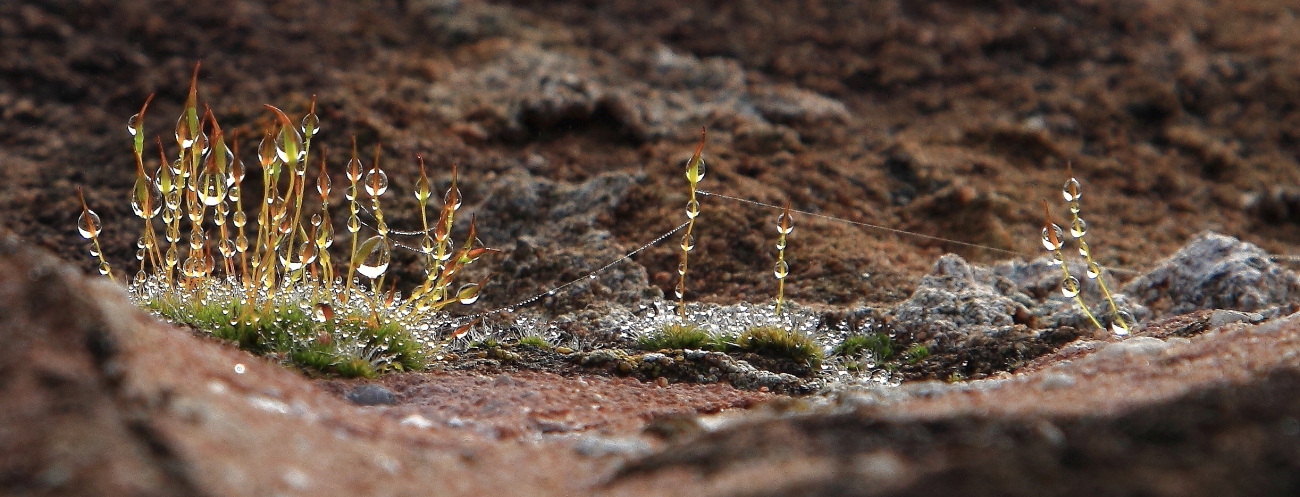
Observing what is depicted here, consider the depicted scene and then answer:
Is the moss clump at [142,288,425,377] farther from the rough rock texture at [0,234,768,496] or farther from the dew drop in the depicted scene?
the dew drop

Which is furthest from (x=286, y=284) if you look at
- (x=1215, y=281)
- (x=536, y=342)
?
(x=1215, y=281)

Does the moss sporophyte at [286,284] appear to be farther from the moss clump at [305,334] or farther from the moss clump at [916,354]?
the moss clump at [916,354]

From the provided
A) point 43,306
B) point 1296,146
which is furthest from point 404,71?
point 1296,146

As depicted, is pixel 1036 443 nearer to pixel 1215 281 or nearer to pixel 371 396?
pixel 371 396

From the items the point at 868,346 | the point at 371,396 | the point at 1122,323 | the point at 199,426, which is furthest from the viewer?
the point at 868,346

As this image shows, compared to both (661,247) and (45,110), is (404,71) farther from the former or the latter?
(661,247)

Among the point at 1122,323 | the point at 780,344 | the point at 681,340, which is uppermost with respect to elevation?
the point at 1122,323

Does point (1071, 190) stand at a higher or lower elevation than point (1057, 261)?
higher
